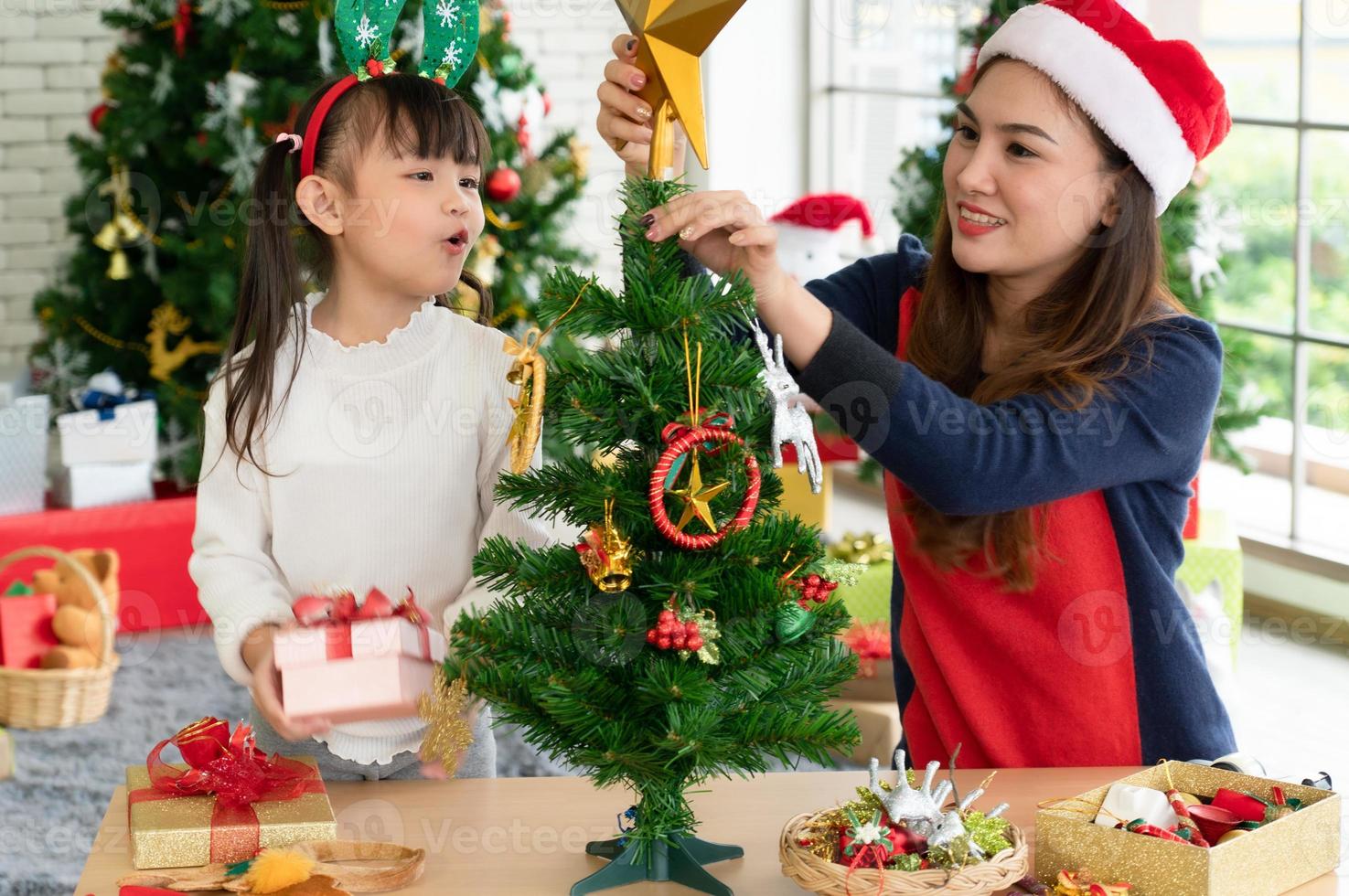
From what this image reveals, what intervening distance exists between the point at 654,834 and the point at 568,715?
145 millimetres

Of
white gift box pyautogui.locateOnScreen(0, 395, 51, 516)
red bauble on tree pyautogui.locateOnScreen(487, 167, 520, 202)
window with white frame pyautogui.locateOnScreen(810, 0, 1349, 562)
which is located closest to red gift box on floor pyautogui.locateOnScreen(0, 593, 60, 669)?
white gift box pyautogui.locateOnScreen(0, 395, 51, 516)

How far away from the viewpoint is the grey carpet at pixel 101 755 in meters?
2.60

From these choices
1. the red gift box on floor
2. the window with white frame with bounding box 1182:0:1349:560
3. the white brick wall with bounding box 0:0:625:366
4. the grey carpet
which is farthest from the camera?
the white brick wall with bounding box 0:0:625:366

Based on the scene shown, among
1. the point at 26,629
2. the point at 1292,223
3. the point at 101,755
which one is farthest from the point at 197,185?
the point at 1292,223

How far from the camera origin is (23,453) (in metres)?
3.77

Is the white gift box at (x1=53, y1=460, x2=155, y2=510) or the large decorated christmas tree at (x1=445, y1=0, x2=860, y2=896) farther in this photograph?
the white gift box at (x1=53, y1=460, x2=155, y2=510)

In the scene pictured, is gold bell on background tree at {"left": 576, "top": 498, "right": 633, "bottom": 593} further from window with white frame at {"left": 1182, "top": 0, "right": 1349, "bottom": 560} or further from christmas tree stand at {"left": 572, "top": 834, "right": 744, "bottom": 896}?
window with white frame at {"left": 1182, "top": 0, "right": 1349, "bottom": 560}

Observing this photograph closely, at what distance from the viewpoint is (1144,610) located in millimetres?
1455

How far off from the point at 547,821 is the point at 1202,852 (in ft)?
1.87

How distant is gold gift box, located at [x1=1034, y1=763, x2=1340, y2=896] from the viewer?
1100 millimetres

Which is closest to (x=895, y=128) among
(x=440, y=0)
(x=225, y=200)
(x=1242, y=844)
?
(x=225, y=200)

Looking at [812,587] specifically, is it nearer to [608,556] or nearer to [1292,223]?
[608,556]

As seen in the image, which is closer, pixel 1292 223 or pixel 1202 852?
pixel 1202 852

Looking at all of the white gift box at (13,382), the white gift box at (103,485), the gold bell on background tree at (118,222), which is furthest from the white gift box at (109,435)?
the gold bell on background tree at (118,222)
